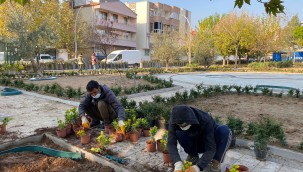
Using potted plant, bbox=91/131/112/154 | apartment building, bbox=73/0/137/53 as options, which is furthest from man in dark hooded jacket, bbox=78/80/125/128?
apartment building, bbox=73/0/137/53

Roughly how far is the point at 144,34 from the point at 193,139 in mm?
55802

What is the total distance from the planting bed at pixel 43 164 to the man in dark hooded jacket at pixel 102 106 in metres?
1.10

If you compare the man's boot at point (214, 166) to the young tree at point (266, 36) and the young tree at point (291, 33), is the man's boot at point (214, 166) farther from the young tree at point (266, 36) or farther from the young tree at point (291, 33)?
the young tree at point (291, 33)

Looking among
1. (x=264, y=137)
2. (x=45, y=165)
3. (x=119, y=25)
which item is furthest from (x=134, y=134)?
(x=119, y=25)

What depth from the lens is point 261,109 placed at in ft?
24.1

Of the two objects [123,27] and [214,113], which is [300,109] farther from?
→ [123,27]

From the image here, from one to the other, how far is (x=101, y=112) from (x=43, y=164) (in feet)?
5.38

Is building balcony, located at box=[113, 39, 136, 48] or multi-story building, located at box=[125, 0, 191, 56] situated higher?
multi-story building, located at box=[125, 0, 191, 56]

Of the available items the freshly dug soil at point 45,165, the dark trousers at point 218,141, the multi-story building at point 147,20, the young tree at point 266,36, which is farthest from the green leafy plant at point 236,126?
the multi-story building at point 147,20

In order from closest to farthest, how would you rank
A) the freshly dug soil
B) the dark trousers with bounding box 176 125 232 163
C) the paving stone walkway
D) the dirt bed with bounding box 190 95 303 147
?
1. the dark trousers with bounding box 176 125 232 163
2. the freshly dug soil
3. the paving stone walkway
4. the dirt bed with bounding box 190 95 303 147

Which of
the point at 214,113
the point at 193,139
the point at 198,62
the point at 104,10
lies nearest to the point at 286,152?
the point at 193,139

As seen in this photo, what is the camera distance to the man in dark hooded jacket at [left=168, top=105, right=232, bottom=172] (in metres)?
2.71

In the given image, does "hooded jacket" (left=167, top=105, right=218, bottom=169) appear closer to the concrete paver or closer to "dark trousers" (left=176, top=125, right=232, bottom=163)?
"dark trousers" (left=176, top=125, right=232, bottom=163)

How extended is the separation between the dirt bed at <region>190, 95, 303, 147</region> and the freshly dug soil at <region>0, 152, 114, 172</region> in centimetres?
320
